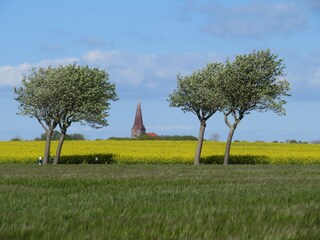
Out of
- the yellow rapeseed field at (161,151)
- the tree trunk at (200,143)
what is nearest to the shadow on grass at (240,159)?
the yellow rapeseed field at (161,151)

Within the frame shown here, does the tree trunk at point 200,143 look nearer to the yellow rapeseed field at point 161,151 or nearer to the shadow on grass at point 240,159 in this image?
the yellow rapeseed field at point 161,151

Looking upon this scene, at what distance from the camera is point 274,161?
58875 millimetres

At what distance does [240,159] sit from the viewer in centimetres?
6034

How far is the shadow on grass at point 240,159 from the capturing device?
59406mm

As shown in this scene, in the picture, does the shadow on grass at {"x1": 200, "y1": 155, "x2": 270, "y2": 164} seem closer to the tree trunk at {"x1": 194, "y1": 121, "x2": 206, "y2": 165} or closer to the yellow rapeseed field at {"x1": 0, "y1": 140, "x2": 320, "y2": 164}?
the yellow rapeseed field at {"x1": 0, "y1": 140, "x2": 320, "y2": 164}

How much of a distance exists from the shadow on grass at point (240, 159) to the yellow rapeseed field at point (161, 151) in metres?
0.10

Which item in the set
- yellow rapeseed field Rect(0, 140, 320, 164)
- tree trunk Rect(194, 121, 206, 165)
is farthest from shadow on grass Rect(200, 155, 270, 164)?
tree trunk Rect(194, 121, 206, 165)

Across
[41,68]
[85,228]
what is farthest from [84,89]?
[85,228]

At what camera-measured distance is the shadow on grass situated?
195 ft

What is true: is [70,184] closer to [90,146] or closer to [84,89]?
[84,89]

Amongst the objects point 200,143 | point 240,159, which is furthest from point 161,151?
point 240,159

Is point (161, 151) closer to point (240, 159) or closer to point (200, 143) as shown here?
point (200, 143)

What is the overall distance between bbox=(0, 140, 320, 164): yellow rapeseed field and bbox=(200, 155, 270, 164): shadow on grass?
98 millimetres

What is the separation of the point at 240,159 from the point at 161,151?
26.9 ft
